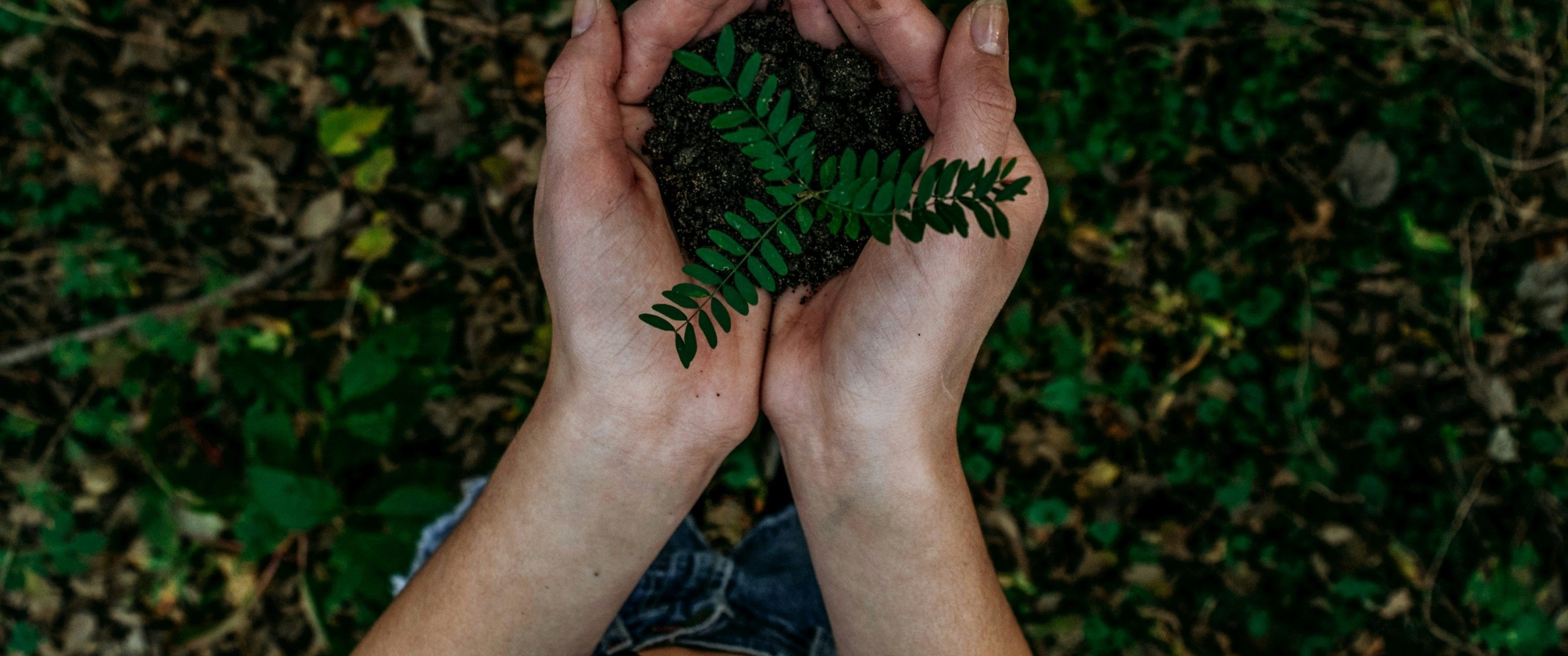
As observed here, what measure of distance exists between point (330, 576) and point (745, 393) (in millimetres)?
1933

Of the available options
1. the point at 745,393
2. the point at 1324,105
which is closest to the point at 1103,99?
the point at 1324,105

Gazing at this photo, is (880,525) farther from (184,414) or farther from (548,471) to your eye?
(184,414)

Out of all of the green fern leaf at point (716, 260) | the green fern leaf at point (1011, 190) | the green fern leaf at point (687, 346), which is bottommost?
the green fern leaf at point (687, 346)

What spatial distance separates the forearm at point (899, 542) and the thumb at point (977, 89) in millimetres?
683

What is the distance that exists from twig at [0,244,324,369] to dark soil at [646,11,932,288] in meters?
1.84

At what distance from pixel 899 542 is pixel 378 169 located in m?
2.33

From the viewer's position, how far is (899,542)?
2.17m

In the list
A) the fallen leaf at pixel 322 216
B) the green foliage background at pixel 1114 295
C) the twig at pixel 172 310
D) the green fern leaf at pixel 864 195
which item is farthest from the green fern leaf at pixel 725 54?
the twig at pixel 172 310

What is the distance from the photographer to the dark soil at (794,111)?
2105 mm

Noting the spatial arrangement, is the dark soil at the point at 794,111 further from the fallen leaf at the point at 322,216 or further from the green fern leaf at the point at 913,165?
the fallen leaf at the point at 322,216

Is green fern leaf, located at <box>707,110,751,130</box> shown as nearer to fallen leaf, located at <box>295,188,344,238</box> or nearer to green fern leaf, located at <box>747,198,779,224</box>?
green fern leaf, located at <box>747,198,779,224</box>

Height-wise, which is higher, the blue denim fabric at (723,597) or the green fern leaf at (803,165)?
the green fern leaf at (803,165)

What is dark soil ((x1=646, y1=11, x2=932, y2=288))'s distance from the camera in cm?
211

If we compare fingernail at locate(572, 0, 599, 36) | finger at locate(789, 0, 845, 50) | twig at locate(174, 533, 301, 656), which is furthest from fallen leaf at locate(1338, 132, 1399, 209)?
twig at locate(174, 533, 301, 656)
